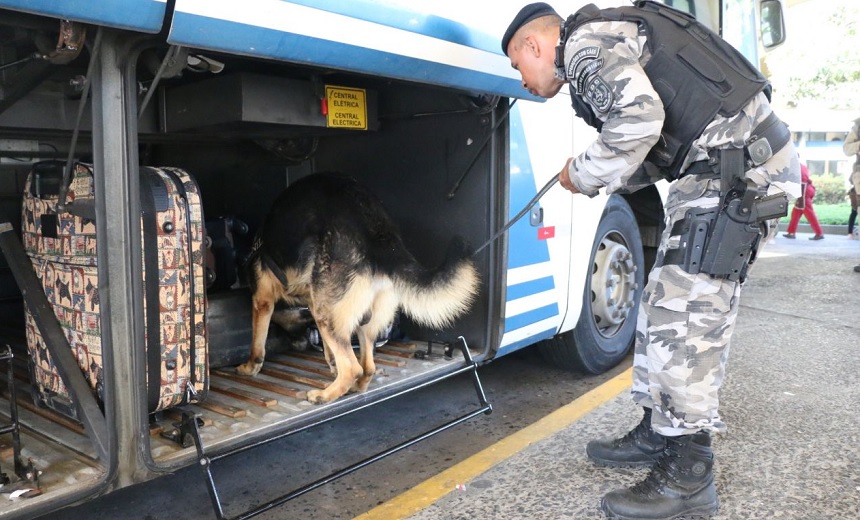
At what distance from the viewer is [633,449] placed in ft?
8.74

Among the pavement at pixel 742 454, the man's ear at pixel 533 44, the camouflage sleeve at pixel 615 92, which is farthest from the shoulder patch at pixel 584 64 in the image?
the pavement at pixel 742 454

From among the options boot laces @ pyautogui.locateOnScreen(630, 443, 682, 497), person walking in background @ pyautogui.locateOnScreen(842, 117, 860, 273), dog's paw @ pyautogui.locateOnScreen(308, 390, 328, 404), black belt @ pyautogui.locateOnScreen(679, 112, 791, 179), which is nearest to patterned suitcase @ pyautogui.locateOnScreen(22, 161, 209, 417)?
dog's paw @ pyautogui.locateOnScreen(308, 390, 328, 404)

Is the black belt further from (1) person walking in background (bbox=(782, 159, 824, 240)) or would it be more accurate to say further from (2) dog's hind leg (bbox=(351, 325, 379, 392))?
(1) person walking in background (bbox=(782, 159, 824, 240))

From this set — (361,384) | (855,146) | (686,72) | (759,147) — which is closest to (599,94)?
(686,72)

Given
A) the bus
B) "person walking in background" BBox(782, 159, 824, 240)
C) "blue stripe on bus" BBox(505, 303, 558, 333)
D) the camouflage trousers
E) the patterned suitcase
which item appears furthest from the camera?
"person walking in background" BBox(782, 159, 824, 240)

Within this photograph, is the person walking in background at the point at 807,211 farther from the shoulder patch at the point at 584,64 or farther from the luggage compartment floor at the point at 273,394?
the shoulder patch at the point at 584,64

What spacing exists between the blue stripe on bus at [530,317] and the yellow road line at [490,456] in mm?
501

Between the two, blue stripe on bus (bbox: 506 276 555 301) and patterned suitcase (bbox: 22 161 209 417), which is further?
blue stripe on bus (bbox: 506 276 555 301)

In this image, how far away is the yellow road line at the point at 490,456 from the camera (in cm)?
241

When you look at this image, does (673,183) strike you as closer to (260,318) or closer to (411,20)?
(411,20)

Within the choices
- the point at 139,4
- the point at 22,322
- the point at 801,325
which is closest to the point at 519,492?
the point at 139,4

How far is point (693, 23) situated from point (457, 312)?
144cm

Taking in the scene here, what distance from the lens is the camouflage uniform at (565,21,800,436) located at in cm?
205

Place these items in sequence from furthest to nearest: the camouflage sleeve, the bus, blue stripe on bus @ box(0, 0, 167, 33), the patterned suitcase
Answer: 1. the camouflage sleeve
2. the patterned suitcase
3. the bus
4. blue stripe on bus @ box(0, 0, 167, 33)
